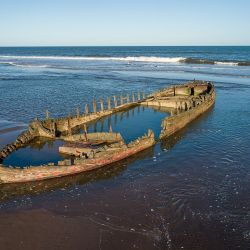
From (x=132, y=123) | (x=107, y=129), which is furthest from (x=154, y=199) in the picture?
(x=132, y=123)

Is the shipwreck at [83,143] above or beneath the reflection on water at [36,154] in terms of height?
above

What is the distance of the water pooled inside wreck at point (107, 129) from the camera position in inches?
908

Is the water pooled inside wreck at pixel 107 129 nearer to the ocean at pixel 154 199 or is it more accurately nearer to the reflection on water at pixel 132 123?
the reflection on water at pixel 132 123

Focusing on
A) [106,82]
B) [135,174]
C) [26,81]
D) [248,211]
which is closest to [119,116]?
[135,174]

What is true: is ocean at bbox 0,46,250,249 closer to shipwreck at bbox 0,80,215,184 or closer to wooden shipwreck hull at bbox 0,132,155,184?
wooden shipwreck hull at bbox 0,132,155,184

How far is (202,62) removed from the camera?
10594cm

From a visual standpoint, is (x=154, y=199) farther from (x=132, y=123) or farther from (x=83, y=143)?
(x=132, y=123)

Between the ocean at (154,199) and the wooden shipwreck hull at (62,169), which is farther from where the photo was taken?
the wooden shipwreck hull at (62,169)

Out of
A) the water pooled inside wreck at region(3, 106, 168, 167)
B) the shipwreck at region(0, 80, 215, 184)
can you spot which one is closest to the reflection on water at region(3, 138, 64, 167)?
the water pooled inside wreck at region(3, 106, 168, 167)

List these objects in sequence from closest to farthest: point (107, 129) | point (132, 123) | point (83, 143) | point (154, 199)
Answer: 1. point (154, 199)
2. point (83, 143)
3. point (107, 129)
4. point (132, 123)

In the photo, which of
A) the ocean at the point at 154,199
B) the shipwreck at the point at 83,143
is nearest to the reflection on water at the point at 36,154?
the ocean at the point at 154,199

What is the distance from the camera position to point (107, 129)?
3023 cm

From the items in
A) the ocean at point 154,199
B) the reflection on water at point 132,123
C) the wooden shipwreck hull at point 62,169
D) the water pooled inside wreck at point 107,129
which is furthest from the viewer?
the reflection on water at point 132,123

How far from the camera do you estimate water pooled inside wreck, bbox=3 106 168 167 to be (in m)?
23.1
